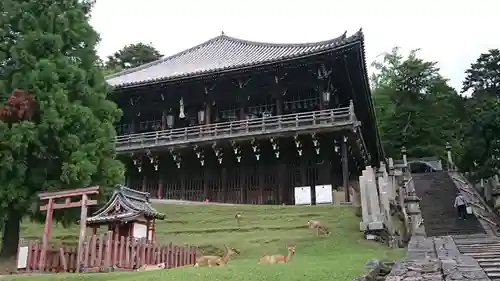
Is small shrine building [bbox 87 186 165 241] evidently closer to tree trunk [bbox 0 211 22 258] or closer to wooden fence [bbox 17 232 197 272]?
wooden fence [bbox 17 232 197 272]

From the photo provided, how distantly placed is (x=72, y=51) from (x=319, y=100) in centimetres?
1463

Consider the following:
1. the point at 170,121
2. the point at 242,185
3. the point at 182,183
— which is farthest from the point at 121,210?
the point at 170,121

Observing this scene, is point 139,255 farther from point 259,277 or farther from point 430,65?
point 430,65

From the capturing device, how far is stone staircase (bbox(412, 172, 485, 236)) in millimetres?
19906

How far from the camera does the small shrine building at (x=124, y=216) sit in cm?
1483

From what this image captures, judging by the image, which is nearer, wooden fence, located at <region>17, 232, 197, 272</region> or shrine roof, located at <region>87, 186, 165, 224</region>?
wooden fence, located at <region>17, 232, 197, 272</region>

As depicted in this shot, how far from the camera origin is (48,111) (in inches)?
603

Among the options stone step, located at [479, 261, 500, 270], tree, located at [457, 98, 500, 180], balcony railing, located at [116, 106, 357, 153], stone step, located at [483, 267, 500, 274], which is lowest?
stone step, located at [483, 267, 500, 274]

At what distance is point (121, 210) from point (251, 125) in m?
13.3

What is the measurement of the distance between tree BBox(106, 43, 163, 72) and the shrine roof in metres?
53.3

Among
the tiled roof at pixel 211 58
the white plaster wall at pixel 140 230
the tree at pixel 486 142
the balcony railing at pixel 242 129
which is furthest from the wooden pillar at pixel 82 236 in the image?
the tree at pixel 486 142

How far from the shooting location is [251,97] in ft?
96.5

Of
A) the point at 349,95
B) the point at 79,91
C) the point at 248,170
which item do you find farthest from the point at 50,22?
the point at 349,95

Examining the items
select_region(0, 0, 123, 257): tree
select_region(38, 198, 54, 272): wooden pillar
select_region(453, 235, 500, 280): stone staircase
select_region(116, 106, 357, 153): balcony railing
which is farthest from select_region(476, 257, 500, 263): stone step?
select_region(116, 106, 357, 153): balcony railing
